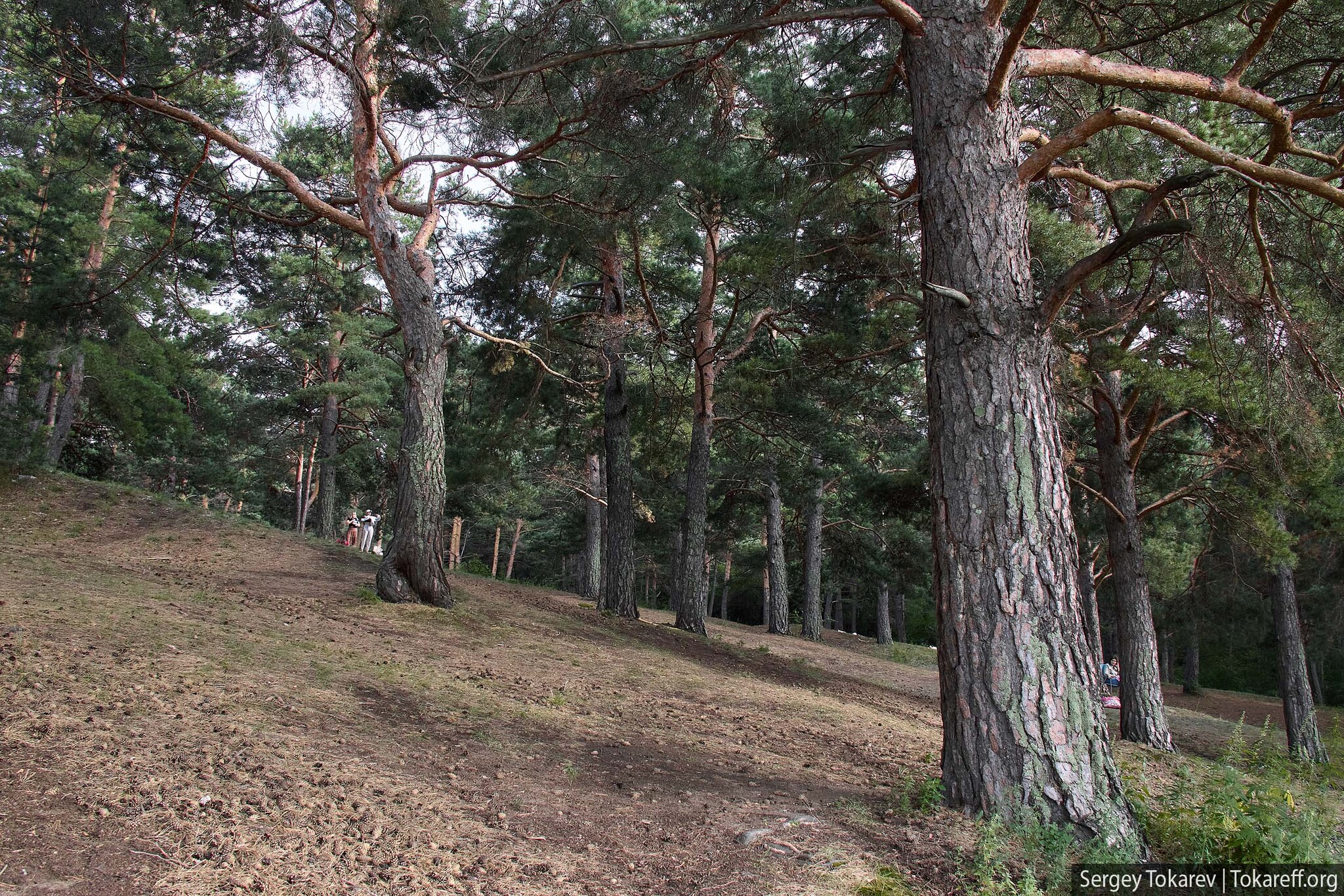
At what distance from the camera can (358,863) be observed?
2791mm

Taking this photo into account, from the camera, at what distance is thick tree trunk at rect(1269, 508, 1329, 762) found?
36.1ft

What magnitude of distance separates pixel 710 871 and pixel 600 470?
17.7m

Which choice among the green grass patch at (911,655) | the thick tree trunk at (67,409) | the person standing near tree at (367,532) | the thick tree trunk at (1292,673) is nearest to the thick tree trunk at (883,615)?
the green grass patch at (911,655)

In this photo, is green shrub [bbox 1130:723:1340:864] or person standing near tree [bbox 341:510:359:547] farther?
person standing near tree [bbox 341:510:359:547]

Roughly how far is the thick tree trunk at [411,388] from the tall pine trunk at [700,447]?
4.62m

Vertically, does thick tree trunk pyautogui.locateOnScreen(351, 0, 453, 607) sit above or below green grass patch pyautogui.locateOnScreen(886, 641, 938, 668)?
above

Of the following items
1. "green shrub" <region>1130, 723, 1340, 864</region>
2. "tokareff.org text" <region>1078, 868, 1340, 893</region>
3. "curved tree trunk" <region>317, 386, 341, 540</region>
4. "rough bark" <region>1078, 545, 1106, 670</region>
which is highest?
"curved tree trunk" <region>317, 386, 341, 540</region>

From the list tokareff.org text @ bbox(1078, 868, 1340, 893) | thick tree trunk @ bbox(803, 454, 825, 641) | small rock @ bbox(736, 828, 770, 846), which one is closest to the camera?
tokareff.org text @ bbox(1078, 868, 1340, 893)

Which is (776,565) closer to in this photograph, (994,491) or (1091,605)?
(1091,605)

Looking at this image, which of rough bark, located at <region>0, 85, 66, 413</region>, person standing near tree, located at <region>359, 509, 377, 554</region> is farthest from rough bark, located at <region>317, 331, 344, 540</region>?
rough bark, located at <region>0, 85, 66, 413</region>

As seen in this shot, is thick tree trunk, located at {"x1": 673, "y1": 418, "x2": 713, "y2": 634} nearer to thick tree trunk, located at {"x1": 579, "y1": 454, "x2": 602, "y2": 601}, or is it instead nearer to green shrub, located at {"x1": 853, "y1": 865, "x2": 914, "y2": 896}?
thick tree trunk, located at {"x1": 579, "y1": 454, "x2": 602, "y2": 601}

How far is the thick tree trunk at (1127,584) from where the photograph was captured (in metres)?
8.72

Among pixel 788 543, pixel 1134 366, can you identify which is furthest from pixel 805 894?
pixel 788 543

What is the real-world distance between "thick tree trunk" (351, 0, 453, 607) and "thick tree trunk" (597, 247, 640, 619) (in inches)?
143
